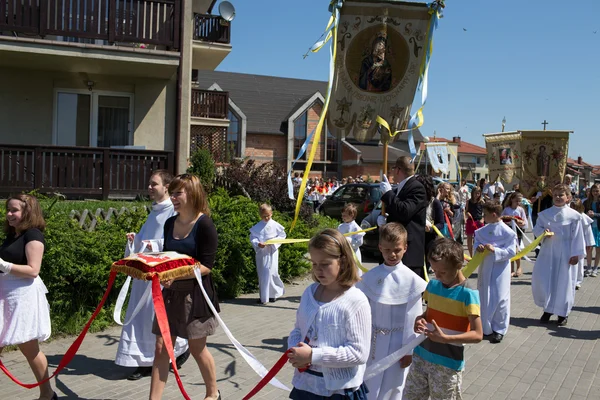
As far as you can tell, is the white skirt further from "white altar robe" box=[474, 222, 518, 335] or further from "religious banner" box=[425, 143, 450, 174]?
"religious banner" box=[425, 143, 450, 174]

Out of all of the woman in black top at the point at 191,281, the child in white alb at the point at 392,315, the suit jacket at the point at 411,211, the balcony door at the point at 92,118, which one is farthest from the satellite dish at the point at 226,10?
the child in white alb at the point at 392,315

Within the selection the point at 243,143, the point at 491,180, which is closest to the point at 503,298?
the point at 491,180

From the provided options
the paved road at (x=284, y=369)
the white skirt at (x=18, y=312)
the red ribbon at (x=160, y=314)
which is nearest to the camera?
the red ribbon at (x=160, y=314)

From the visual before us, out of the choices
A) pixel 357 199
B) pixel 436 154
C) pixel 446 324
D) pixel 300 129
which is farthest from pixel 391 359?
pixel 300 129

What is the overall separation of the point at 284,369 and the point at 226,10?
12.8 m

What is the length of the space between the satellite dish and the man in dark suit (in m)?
12.0

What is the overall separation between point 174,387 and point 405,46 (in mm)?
4786

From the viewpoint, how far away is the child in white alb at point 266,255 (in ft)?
29.6

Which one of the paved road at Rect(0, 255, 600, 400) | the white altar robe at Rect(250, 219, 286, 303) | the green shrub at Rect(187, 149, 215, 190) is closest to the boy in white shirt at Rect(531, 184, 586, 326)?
the paved road at Rect(0, 255, 600, 400)

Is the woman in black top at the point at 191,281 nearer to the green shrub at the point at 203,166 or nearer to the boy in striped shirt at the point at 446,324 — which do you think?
the boy in striped shirt at the point at 446,324

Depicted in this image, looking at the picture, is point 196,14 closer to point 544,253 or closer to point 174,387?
point 544,253

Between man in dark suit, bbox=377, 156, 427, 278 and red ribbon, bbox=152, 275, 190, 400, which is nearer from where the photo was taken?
red ribbon, bbox=152, 275, 190, 400

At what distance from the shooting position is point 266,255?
909 centimetres

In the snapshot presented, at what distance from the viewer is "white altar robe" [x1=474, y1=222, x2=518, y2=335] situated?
718 centimetres
